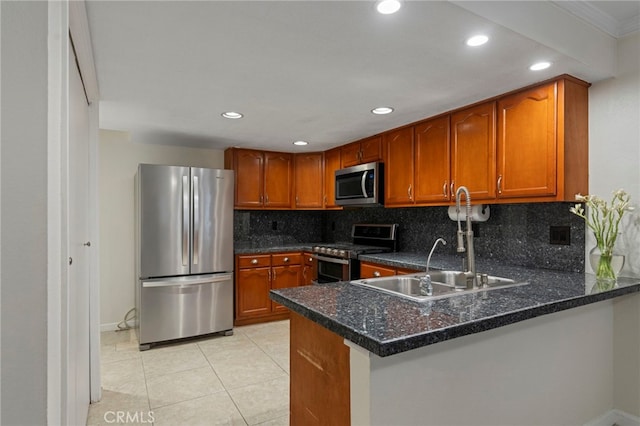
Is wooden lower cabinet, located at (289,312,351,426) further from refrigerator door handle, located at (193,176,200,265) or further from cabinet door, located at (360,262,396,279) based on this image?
refrigerator door handle, located at (193,176,200,265)

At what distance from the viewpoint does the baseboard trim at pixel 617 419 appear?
197cm

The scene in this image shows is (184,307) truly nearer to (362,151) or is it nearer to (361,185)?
(361,185)

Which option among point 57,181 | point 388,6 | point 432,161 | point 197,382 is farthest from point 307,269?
point 57,181

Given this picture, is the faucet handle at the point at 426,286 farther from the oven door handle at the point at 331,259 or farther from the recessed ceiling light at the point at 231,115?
the recessed ceiling light at the point at 231,115

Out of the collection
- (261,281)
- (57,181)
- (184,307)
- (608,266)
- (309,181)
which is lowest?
(184,307)

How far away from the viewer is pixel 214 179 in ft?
11.8

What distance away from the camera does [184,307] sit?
11.3 ft

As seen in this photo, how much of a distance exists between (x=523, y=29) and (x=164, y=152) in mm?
3727

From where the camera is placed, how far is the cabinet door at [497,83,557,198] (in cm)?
215

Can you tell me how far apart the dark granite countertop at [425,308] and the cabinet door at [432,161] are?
1.07 metres

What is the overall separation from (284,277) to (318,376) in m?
2.68

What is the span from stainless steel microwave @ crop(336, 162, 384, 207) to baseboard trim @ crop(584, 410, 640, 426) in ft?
7.41

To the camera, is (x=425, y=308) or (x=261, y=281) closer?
(x=425, y=308)

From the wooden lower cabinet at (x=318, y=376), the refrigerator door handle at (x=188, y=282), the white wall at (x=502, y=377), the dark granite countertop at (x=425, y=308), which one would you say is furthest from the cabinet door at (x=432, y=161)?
the refrigerator door handle at (x=188, y=282)
